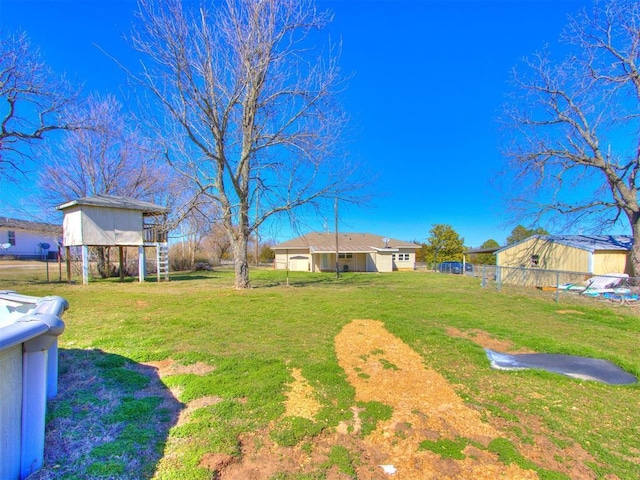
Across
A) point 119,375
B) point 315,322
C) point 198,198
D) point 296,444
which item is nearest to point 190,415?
point 296,444

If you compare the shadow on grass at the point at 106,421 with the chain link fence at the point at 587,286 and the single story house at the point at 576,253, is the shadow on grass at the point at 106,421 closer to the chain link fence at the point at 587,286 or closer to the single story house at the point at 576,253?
the chain link fence at the point at 587,286

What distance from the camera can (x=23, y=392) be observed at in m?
1.90

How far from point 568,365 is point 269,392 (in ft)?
14.8

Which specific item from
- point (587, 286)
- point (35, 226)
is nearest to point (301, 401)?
point (587, 286)

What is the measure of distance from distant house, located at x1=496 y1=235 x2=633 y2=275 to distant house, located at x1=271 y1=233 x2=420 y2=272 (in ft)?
39.4

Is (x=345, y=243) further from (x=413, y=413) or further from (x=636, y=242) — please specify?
(x=413, y=413)

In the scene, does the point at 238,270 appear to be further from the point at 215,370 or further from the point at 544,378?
the point at 544,378

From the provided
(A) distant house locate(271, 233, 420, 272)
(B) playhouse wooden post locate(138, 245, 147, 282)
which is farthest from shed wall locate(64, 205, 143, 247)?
(A) distant house locate(271, 233, 420, 272)

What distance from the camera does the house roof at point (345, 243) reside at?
3078 cm

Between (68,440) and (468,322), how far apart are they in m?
7.24

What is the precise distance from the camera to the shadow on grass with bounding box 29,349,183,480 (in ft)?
7.16

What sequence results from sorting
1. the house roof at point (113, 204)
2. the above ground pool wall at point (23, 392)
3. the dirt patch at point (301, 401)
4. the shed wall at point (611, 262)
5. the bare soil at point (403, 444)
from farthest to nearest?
1. the shed wall at point (611, 262)
2. the house roof at point (113, 204)
3. the dirt patch at point (301, 401)
4. the bare soil at point (403, 444)
5. the above ground pool wall at point (23, 392)

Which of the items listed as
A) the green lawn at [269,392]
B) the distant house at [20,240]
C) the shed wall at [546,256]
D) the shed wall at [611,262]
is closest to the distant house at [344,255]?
the shed wall at [546,256]

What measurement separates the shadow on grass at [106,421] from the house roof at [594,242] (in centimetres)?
2169
